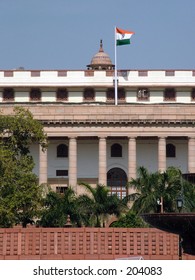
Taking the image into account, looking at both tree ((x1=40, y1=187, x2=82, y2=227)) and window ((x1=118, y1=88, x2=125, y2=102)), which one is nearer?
tree ((x1=40, y1=187, x2=82, y2=227))

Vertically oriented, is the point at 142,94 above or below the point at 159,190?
above

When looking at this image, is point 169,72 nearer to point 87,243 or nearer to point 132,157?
point 132,157

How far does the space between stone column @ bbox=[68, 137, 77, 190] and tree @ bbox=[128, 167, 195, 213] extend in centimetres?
2623

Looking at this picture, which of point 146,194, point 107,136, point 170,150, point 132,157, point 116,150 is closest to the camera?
point 146,194

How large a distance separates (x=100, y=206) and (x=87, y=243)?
17.7 metres

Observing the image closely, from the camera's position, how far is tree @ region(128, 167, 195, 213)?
85750 millimetres

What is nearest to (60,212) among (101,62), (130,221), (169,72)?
(130,221)

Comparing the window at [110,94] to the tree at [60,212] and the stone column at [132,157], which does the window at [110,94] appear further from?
the tree at [60,212]

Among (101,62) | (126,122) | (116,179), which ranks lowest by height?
(116,179)

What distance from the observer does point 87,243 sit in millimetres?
72438

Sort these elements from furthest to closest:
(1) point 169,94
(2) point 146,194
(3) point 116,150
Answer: (1) point 169,94, (3) point 116,150, (2) point 146,194

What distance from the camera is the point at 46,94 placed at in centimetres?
13012

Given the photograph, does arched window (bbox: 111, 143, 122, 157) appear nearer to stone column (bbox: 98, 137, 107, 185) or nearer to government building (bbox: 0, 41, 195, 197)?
government building (bbox: 0, 41, 195, 197)

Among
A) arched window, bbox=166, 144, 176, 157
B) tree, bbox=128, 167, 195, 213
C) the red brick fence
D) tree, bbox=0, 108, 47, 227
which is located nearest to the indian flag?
arched window, bbox=166, 144, 176, 157
